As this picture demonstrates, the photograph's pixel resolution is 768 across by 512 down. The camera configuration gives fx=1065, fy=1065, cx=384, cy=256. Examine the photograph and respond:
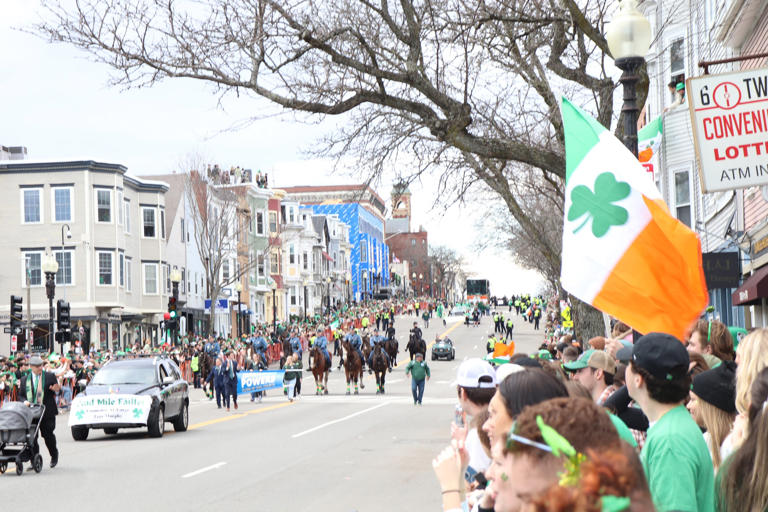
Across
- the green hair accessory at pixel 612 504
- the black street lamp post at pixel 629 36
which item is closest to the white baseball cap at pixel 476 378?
the green hair accessory at pixel 612 504

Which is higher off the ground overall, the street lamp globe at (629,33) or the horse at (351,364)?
the street lamp globe at (629,33)

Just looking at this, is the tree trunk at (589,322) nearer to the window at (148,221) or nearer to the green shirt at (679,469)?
the green shirt at (679,469)

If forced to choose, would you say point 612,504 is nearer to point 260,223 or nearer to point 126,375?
point 126,375

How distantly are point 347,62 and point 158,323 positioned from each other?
176ft

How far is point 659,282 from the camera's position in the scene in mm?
7262

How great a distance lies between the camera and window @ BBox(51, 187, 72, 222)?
57.6m

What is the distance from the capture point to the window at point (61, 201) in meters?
57.6

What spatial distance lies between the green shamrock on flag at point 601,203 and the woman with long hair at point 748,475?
3.55m

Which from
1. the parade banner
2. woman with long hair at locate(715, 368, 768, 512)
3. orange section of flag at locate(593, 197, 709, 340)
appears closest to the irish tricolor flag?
orange section of flag at locate(593, 197, 709, 340)

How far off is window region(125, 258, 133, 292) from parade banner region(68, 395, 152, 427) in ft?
133

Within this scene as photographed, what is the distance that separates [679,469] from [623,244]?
3.54m

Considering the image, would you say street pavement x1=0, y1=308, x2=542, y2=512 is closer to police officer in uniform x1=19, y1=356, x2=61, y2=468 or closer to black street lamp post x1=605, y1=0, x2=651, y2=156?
police officer in uniform x1=19, y1=356, x2=61, y2=468

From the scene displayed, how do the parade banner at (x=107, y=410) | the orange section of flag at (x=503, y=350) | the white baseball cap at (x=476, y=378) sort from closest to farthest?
the white baseball cap at (x=476, y=378) → the orange section of flag at (x=503, y=350) → the parade banner at (x=107, y=410)

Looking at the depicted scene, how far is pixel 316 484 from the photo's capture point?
47.3 ft
